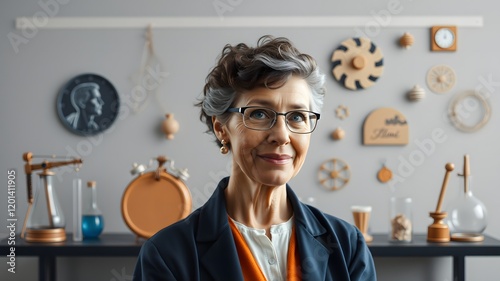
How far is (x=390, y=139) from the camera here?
9.69ft

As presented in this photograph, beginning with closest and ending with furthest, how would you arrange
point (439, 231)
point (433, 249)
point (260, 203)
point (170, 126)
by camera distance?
point (260, 203) < point (433, 249) < point (439, 231) < point (170, 126)

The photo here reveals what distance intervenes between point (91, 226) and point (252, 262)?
1.63 metres

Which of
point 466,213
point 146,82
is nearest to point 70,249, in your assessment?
point 146,82

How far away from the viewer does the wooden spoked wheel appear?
9.68 ft

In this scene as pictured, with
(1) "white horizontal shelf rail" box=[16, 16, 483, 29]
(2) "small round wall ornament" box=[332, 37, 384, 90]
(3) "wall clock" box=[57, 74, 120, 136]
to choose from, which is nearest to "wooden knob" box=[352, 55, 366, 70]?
(2) "small round wall ornament" box=[332, 37, 384, 90]

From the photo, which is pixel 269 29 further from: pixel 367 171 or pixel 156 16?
pixel 367 171

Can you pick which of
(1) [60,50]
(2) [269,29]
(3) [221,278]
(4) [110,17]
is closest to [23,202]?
(1) [60,50]

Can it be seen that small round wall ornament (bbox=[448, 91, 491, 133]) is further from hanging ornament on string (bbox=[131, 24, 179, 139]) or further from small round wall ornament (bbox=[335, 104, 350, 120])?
hanging ornament on string (bbox=[131, 24, 179, 139])

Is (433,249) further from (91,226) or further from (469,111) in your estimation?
(91,226)

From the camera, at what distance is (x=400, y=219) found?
2650mm

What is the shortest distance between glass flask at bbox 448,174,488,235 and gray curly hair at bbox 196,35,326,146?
160cm

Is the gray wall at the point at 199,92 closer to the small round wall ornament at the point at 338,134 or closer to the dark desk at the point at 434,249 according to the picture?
the small round wall ornament at the point at 338,134

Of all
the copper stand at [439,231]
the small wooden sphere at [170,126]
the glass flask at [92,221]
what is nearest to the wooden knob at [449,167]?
the copper stand at [439,231]

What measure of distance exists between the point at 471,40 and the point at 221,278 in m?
2.19
